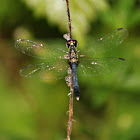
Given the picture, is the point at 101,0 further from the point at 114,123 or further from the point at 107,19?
the point at 114,123

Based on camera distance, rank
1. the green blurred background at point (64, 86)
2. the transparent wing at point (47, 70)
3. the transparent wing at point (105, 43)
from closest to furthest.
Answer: the transparent wing at point (47, 70) → the transparent wing at point (105, 43) → the green blurred background at point (64, 86)

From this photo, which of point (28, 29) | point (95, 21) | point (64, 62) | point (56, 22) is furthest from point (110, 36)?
point (28, 29)

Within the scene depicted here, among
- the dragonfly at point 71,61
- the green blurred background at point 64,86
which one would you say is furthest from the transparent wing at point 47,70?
the green blurred background at point 64,86

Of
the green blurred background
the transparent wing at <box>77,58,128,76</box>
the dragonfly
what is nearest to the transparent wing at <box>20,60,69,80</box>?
the dragonfly

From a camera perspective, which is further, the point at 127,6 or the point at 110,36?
the point at 127,6

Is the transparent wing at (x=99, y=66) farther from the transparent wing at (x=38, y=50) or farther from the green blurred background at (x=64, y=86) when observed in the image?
the green blurred background at (x=64, y=86)
